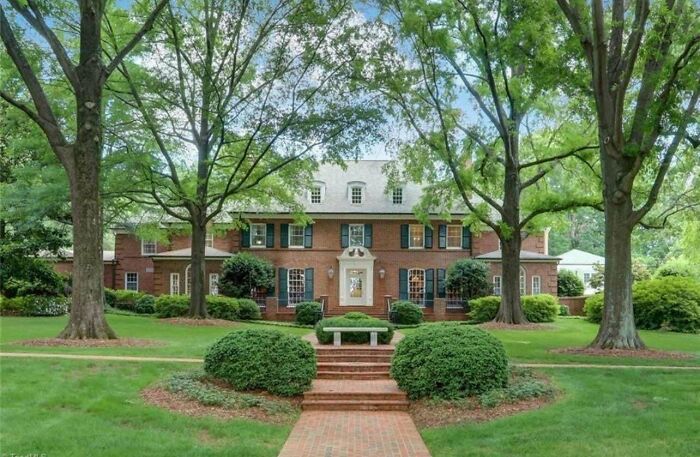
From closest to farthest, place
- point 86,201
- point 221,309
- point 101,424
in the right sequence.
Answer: point 101,424 < point 86,201 < point 221,309

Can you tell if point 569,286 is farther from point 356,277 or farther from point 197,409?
point 197,409

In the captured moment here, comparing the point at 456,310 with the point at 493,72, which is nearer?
the point at 493,72

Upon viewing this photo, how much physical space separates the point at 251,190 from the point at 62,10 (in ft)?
33.0

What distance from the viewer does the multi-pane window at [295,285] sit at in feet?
111

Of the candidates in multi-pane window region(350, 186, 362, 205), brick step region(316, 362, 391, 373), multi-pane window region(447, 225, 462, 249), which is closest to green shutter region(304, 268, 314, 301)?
multi-pane window region(350, 186, 362, 205)

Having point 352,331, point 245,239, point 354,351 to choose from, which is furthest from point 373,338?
point 245,239

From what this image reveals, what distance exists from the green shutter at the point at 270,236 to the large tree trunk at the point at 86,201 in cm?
1958

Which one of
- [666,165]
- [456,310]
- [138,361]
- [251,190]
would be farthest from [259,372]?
[456,310]

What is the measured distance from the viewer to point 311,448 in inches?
304

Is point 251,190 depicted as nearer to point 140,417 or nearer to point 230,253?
point 230,253

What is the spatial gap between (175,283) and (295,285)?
6788 mm

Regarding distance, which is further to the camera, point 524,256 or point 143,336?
point 524,256

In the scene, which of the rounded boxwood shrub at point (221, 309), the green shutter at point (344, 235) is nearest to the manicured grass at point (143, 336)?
the rounded boxwood shrub at point (221, 309)

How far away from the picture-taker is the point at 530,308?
2803cm
